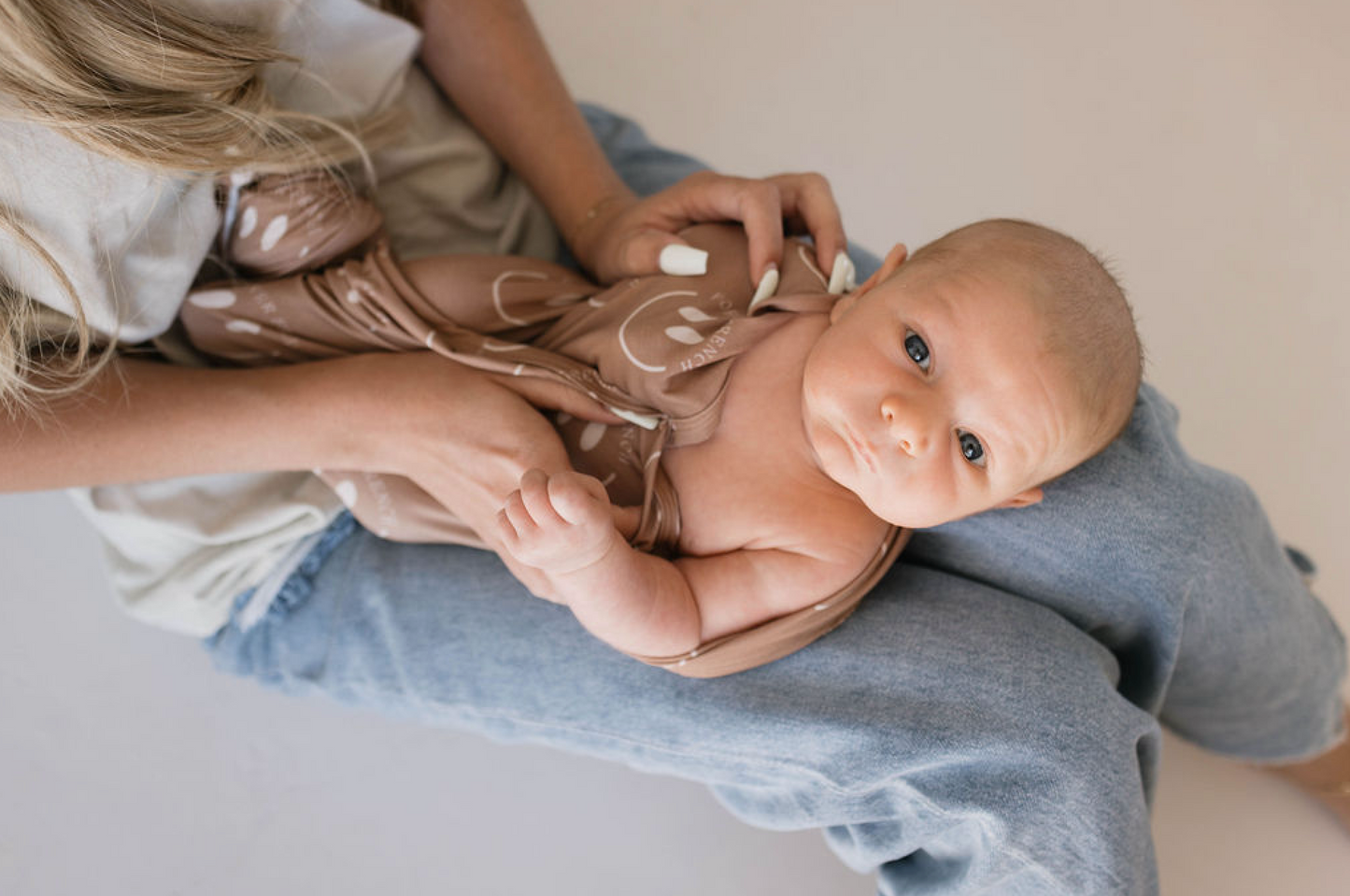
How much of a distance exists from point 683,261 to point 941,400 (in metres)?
0.32

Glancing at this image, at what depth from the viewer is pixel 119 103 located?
2.58ft

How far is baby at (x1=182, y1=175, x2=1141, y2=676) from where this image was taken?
86 cm

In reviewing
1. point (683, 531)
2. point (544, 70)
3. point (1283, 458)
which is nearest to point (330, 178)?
point (544, 70)

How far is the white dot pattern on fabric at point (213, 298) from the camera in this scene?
3.33ft

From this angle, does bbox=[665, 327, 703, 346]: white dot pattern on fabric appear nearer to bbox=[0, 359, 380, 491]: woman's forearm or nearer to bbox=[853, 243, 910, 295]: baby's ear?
A: bbox=[853, 243, 910, 295]: baby's ear

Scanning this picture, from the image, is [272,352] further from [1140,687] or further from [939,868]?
[1140,687]

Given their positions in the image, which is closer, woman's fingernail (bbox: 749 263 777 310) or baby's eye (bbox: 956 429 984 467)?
baby's eye (bbox: 956 429 984 467)

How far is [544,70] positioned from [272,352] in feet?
1.61

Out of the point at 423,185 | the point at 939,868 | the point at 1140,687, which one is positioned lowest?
the point at 939,868

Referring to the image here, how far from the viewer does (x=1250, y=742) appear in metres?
1.24

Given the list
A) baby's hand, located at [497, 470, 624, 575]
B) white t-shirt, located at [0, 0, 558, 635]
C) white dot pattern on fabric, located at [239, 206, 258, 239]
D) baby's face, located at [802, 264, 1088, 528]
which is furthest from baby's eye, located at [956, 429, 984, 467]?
white dot pattern on fabric, located at [239, 206, 258, 239]

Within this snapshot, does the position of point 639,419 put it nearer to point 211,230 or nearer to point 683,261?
point 683,261

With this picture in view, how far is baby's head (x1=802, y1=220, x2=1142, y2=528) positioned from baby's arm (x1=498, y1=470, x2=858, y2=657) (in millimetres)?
115

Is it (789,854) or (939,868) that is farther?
(789,854)
